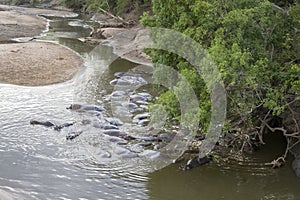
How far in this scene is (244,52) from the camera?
13.0 metres

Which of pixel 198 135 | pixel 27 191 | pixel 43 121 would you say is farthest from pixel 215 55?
pixel 43 121

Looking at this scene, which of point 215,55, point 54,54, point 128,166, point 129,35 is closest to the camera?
point 215,55

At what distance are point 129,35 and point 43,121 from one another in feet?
79.0

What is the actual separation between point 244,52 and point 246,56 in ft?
0.46

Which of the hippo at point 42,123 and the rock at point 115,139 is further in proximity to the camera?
the hippo at point 42,123

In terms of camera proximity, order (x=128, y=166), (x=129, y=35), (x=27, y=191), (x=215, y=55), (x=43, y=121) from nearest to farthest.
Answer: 1. (x=27, y=191)
2. (x=215, y=55)
3. (x=128, y=166)
4. (x=43, y=121)
5. (x=129, y=35)

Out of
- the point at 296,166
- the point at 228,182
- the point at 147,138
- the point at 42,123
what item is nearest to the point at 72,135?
the point at 42,123

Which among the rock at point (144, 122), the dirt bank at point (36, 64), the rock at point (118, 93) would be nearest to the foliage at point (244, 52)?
the rock at point (144, 122)

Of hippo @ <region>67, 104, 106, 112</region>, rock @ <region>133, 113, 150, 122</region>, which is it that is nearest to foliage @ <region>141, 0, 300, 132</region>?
rock @ <region>133, 113, 150, 122</region>

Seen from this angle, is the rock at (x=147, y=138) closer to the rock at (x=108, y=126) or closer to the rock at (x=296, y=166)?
the rock at (x=108, y=126)

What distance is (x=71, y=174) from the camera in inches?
530

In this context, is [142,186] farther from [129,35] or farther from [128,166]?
[129,35]

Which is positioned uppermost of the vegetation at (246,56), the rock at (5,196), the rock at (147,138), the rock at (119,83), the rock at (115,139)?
the vegetation at (246,56)

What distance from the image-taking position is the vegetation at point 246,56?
42.8 ft
